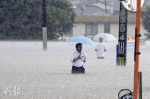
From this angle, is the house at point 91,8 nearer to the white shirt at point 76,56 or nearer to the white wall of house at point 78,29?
the white wall of house at point 78,29

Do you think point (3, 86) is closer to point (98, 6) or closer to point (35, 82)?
point (35, 82)

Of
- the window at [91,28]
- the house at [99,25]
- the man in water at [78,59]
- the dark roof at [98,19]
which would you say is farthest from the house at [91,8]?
the man in water at [78,59]

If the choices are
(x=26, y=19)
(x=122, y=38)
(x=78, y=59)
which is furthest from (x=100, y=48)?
(x=26, y=19)

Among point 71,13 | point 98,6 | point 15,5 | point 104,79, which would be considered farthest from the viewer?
point 98,6

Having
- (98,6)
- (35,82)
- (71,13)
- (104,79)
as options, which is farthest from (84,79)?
(98,6)

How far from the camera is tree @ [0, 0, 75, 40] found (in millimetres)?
46219

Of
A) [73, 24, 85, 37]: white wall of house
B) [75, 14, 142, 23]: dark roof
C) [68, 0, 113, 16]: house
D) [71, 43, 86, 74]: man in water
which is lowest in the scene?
[71, 43, 86, 74]: man in water

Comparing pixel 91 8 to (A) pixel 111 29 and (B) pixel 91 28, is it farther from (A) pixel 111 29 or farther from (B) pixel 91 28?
(A) pixel 111 29

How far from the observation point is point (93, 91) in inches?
371

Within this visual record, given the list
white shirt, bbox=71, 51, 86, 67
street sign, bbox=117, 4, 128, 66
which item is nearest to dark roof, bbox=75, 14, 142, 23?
street sign, bbox=117, 4, 128, 66

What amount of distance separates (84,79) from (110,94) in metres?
2.83

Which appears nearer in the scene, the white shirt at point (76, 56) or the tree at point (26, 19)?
the white shirt at point (76, 56)

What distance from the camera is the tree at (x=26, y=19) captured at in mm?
46219

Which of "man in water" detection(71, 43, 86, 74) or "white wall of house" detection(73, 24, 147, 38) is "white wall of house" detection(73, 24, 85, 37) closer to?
"white wall of house" detection(73, 24, 147, 38)
